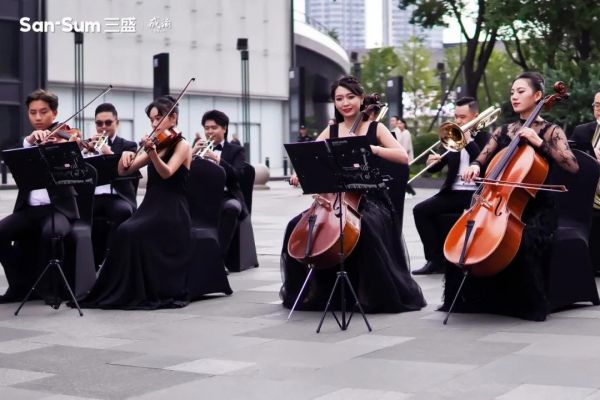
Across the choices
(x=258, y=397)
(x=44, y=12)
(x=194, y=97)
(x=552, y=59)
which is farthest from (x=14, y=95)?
(x=258, y=397)

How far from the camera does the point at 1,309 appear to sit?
9.84 meters

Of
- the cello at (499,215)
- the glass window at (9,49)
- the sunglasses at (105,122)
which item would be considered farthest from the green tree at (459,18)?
the cello at (499,215)

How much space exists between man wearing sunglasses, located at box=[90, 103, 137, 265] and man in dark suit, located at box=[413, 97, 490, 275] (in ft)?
9.79

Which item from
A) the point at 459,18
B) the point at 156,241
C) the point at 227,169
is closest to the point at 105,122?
the point at 227,169

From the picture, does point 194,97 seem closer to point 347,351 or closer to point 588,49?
point 588,49

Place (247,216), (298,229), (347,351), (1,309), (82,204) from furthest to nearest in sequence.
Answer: (247,216)
(82,204)
(1,309)
(298,229)
(347,351)

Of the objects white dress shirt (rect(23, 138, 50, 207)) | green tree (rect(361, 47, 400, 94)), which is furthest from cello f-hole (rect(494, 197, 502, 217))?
green tree (rect(361, 47, 400, 94))

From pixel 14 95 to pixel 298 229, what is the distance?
38.3 meters

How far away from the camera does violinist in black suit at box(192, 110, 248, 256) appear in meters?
12.5

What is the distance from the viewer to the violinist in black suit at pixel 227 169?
41.0 feet

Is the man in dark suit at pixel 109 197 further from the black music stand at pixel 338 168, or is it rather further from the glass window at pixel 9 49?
the glass window at pixel 9 49

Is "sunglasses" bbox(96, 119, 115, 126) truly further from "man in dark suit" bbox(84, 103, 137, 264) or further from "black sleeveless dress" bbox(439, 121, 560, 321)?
"black sleeveless dress" bbox(439, 121, 560, 321)

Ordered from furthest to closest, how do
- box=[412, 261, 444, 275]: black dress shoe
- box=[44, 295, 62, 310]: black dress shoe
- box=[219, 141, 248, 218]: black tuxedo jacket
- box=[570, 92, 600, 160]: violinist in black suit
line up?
box=[219, 141, 248, 218]: black tuxedo jacket
box=[412, 261, 444, 275]: black dress shoe
box=[570, 92, 600, 160]: violinist in black suit
box=[44, 295, 62, 310]: black dress shoe

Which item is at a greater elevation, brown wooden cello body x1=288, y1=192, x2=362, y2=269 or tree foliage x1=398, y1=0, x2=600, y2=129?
tree foliage x1=398, y1=0, x2=600, y2=129
